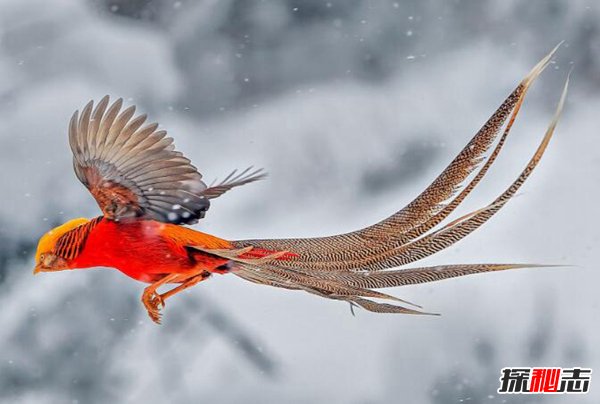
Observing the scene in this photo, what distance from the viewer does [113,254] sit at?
125 cm

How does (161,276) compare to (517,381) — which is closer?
(161,276)

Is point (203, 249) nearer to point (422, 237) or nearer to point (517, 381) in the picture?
point (422, 237)

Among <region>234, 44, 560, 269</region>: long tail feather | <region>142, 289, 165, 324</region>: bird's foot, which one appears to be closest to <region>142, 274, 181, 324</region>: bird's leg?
<region>142, 289, 165, 324</region>: bird's foot

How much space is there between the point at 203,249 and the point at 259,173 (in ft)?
0.72

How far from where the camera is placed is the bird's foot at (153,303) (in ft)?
4.32

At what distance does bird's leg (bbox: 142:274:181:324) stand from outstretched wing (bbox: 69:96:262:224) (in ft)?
0.29

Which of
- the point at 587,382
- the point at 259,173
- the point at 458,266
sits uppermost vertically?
the point at 259,173

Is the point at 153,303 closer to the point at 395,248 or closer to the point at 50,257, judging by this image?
the point at 50,257

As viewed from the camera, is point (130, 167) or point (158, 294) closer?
point (130, 167)

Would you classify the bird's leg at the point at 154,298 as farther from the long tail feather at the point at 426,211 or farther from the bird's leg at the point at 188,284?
the long tail feather at the point at 426,211

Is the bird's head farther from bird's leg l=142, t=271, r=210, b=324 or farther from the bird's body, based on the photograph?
bird's leg l=142, t=271, r=210, b=324

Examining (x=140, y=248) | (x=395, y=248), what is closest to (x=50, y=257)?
(x=140, y=248)

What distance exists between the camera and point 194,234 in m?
1.29

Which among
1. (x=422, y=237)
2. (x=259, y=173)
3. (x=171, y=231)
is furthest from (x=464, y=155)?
(x=171, y=231)
